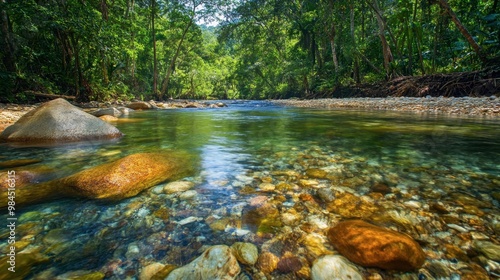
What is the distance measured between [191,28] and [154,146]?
74.9 feet

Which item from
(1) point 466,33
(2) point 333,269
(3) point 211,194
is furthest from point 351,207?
(1) point 466,33

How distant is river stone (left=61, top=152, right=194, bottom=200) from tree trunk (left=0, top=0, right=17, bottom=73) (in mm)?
10145

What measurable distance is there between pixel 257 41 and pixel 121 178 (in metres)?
28.0

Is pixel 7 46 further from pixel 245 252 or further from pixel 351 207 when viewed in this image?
pixel 351 207

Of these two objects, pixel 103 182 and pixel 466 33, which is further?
pixel 466 33

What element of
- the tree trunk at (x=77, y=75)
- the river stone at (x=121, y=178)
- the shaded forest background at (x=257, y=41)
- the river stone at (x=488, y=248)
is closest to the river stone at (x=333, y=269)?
the river stone at (x=488, y=248)

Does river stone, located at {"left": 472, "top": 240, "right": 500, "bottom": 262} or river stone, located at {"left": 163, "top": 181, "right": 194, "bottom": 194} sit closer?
river stone, located at {"left": 472, "top": 240, "right": 500, "bottom": 262}

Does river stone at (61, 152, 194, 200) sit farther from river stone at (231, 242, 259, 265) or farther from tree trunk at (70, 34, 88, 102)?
tree trunk at (70, 34, 88, 102)

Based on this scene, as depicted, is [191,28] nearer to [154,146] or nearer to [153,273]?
[154,146]

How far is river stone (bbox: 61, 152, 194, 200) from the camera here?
1.69 metres

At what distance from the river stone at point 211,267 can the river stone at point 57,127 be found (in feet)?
11.5

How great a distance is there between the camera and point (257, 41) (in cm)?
2733

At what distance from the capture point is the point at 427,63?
13.8 metres

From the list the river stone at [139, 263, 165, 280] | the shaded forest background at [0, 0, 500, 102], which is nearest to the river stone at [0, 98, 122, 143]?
the river stone at [139, 263, 165, 280]
